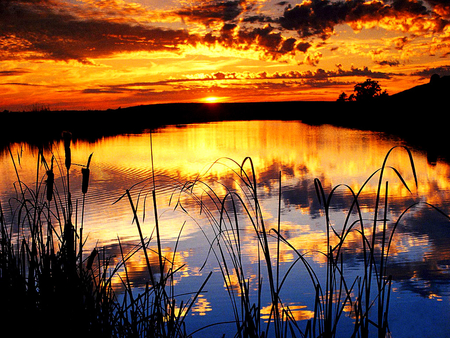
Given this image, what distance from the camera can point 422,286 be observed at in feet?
11.0

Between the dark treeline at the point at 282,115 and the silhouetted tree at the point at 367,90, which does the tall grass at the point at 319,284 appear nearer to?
the dark treeline at the point at 282,115

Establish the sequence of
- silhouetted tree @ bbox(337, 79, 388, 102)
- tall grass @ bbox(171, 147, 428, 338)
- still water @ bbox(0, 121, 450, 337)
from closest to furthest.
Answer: tall grass @ bbox(171, 147, 428, 338) → still water @ bbox(0, 121, 450, 337) → silhouetted tree @ bbox(337, 79, 388, 102)

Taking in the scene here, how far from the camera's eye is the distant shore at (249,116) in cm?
394

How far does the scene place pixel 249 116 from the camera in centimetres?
7369

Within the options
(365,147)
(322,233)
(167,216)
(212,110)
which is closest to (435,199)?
(322,233)

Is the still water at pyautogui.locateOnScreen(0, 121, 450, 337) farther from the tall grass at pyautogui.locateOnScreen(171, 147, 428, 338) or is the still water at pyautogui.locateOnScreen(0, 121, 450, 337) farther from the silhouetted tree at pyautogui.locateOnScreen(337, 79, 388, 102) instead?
the silhouetted tree at pyautogui.locateOnScreen(337, 79, 388, 102)

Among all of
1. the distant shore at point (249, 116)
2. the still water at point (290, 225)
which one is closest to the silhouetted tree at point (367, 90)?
the distant shore at point (249, 116)

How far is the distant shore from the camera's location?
3.94 meters

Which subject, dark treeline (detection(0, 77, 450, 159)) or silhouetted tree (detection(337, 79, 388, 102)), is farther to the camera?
silhouetted tree (detection(337, 79, 388, 102))

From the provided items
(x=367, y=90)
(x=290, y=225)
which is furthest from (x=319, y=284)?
(x=367, y=90)

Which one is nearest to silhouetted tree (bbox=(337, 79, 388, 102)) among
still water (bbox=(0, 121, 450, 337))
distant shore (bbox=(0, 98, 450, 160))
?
distant shore (bbox=(0, 98, 450, 160))

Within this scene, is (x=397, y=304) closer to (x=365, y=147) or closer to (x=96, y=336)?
(x=96, y=336)

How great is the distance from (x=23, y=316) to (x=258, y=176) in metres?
7.73

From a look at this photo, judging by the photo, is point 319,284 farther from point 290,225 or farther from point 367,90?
point 367,90
